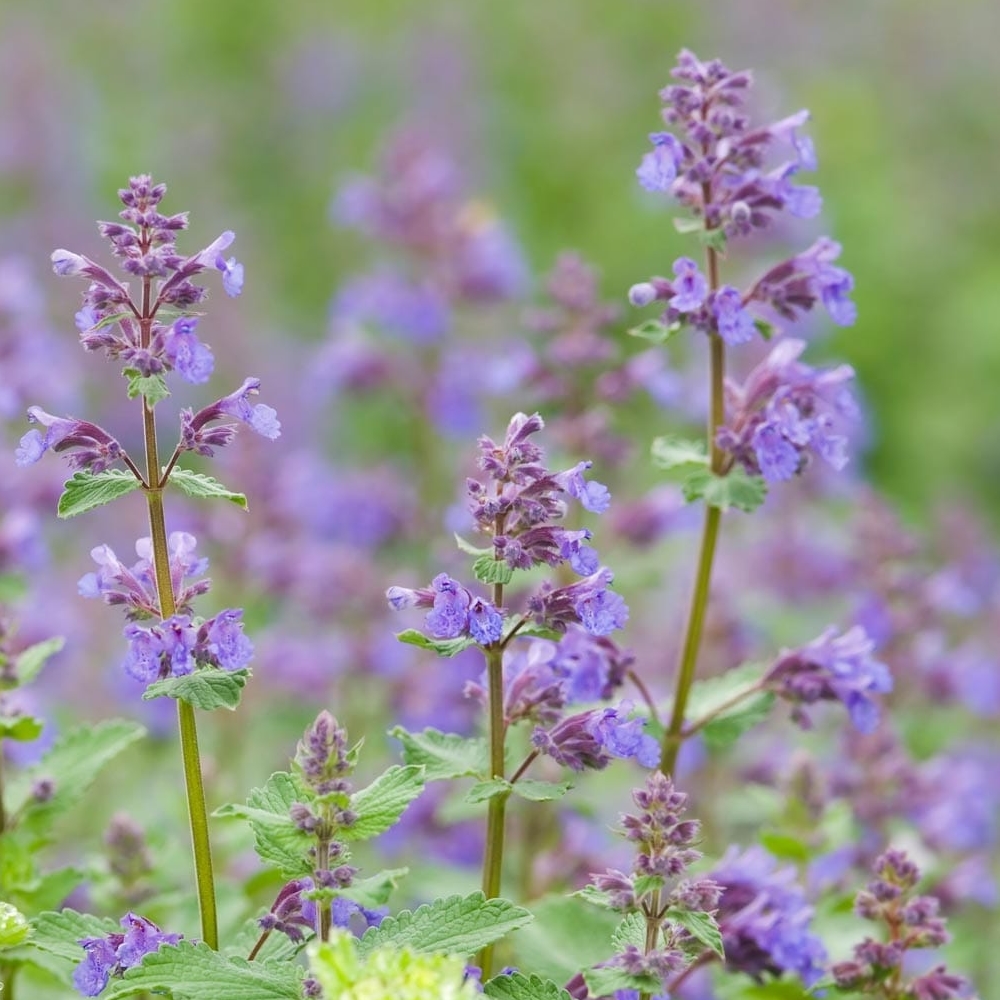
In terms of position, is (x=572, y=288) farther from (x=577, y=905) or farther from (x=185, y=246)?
(x=185, y=246)

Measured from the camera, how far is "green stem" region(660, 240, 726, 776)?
131 inches

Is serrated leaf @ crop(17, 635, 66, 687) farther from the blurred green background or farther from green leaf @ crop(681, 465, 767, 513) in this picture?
the blurred green background

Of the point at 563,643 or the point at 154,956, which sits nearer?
the point at 154,956

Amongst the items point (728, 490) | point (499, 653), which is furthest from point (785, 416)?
point (499, 653)

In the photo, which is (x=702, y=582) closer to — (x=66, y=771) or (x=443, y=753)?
(x=443, y=753)

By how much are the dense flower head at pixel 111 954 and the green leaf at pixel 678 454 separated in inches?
55.7

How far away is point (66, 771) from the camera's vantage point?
3.29 m

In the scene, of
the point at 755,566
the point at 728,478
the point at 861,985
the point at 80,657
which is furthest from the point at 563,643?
the point at 80,657

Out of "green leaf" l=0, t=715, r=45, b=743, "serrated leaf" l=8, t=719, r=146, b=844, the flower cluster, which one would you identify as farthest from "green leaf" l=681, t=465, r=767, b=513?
"green leaf" l=0, t=715, r=45, b=743

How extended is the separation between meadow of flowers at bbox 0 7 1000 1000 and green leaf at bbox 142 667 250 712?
10 millimetres

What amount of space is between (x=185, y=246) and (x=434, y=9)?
5878 millimetres

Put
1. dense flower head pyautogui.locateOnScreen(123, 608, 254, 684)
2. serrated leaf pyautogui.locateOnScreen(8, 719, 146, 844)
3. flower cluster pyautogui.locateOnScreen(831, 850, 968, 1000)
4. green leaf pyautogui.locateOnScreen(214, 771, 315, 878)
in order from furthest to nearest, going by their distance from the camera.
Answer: serrated leaf pyautogui.locateOnScreen(8, 719, 146, 844) < flower cluster pyautogui.locateOnScreen(831, 850, 968, 1000) < dense flower head pyautogui.locateOnScreen(123, 608, 254, 684) < green leaf pyautogui.locateOnScreen(214, 771, 315, 878)

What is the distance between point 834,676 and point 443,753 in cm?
100

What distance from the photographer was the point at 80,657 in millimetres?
6828
